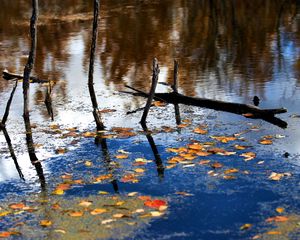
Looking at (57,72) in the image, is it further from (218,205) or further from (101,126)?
(218,205)

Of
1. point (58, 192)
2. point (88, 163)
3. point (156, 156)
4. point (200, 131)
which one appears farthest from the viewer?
point (200, 131)

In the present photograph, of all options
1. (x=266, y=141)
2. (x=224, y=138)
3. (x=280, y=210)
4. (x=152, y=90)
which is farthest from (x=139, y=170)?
(x=152, y=90)

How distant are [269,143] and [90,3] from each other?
116 ft

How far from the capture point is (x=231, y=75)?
19.2m

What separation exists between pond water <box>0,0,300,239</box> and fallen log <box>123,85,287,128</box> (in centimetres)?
25

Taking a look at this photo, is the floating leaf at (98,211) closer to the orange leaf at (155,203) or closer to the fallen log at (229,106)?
the orange leaf at (155,203)

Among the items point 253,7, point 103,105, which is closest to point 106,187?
point 103,105

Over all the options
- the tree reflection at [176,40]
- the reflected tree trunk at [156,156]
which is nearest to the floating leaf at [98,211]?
the reflected tree trunk at [156,156]

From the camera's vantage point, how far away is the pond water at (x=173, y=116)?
8602 mm

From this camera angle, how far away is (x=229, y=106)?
13773 mm

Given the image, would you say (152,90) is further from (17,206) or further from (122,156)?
(17,206)

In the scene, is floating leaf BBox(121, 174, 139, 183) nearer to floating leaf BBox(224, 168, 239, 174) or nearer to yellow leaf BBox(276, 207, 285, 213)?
floating leaf BBox(224, 168, 239, 174)

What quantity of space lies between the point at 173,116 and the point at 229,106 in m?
1.29

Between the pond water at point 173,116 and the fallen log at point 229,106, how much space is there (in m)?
0.25
